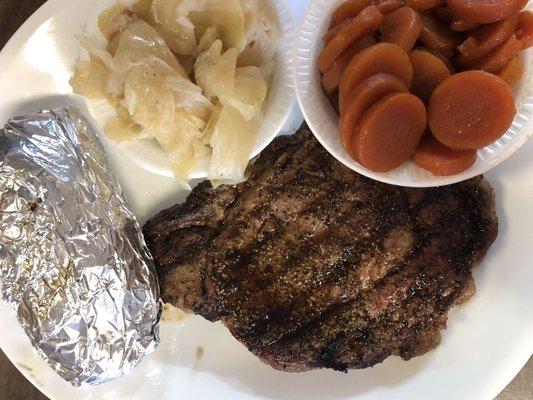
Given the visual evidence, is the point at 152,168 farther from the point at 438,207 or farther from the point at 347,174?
the point at 438,207

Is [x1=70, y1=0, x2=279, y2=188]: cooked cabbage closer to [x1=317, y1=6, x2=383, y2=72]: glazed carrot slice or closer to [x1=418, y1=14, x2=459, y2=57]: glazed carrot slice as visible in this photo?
[x1=317, y1=6, x2=383, y2=72]: glazed carrot slice

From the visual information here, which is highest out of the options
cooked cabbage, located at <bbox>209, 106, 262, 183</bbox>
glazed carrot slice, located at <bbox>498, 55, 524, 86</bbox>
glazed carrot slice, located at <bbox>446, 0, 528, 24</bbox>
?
glazed carrot slice, located at <bbox>446, 0, 528, 24</bbox>

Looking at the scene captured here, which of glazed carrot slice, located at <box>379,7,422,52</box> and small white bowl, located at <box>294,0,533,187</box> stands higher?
glazed carrot slice, located at <box>379,7,422,52</box>

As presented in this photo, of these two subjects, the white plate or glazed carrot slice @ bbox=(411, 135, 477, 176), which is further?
the white plate

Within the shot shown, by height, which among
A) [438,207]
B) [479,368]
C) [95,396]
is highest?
[438,207]

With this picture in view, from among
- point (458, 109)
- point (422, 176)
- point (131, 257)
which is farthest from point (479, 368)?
point (131, 257)

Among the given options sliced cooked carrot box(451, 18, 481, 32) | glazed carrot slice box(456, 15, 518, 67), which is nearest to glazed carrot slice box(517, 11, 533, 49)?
glazed carrot slice box(456, 15, 518, 67)
